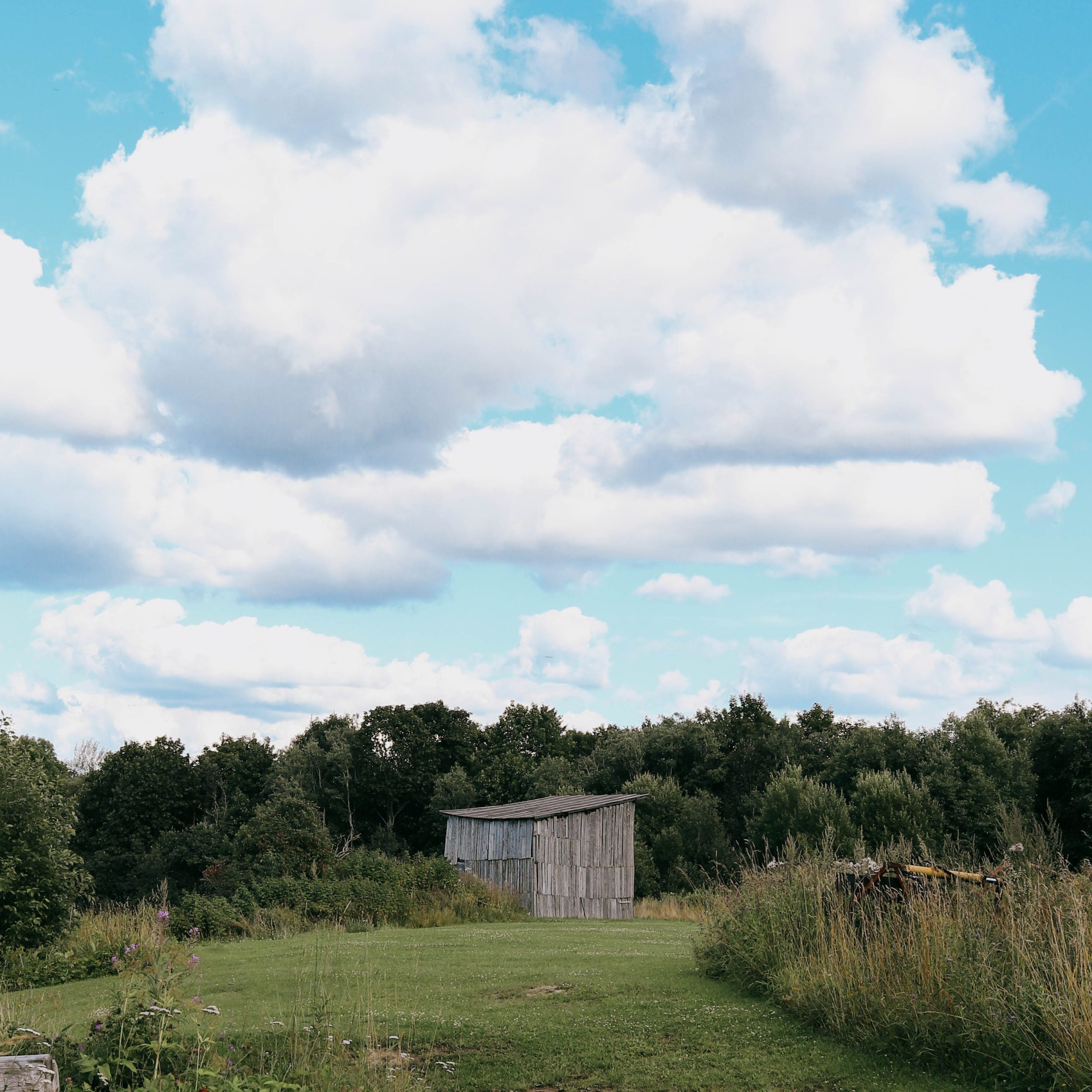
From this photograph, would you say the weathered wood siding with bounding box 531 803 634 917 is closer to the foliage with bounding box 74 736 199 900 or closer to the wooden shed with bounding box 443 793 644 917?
the wooden shed with bounding box 443 793 644 917

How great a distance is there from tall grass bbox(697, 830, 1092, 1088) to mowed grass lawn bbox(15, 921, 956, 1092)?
1.19ft

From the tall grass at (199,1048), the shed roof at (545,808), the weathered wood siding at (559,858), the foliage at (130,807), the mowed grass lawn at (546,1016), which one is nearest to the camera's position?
the tall grass at (199,1048)

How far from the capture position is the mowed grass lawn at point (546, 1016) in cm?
833

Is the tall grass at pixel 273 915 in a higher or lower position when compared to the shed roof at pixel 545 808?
lower

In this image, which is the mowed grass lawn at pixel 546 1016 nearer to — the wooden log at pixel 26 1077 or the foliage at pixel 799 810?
the wooden log at pixel 26 1077

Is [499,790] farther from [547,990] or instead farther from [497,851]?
[547,990]

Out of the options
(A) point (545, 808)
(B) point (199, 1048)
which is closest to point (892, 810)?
(A) point (545, 808)

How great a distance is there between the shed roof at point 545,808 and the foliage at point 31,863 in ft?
50.9

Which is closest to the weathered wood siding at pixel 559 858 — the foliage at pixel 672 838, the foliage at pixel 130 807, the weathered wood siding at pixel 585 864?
the weathered wood siding at pixel 585 864

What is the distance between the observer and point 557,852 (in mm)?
33969

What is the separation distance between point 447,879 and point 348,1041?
73.0 feet

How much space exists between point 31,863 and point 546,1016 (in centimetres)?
1490

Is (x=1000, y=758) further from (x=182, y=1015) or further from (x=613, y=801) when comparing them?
(x=182, y=1015)

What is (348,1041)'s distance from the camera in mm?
7785
